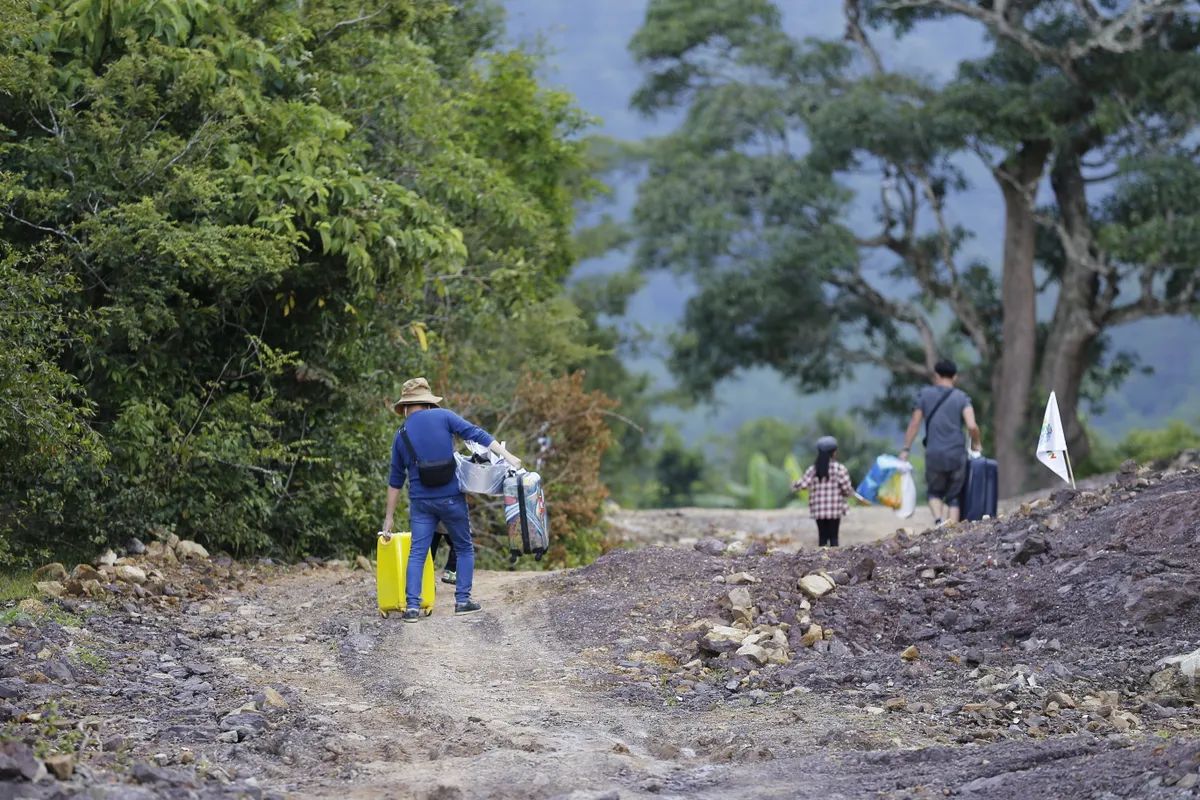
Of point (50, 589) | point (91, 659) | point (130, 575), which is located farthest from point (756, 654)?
point (50, 589)

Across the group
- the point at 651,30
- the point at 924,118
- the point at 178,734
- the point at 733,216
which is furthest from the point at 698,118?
the point at 178,734

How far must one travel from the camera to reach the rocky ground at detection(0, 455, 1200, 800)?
20.5 feet

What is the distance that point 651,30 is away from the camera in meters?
37.8

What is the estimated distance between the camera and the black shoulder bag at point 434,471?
10211mm

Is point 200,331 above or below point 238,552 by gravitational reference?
above

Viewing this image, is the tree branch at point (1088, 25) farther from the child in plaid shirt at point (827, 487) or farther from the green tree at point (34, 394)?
the green tree at point (34, 394)

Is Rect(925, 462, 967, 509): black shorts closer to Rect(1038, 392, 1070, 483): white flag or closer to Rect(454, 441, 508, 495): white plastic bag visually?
Rect(1038, 392, 1070, 483): white flag

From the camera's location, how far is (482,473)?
34.8 feet

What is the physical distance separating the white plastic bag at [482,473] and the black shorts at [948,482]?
5211 mm

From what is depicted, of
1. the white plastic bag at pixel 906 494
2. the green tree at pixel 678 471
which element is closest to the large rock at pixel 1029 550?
the white plastic bag at pixel 906 494

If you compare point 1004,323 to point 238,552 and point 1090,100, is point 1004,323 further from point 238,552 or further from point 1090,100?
→ point 238,552

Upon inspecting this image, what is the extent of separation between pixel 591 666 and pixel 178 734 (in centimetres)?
288

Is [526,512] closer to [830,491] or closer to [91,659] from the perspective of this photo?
[91,659]

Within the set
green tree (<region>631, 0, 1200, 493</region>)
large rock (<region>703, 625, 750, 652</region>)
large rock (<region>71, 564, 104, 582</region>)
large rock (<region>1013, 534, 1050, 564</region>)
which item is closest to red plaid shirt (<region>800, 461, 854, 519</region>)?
large rock (<region>1013, 534, 1050, 564</region>)
